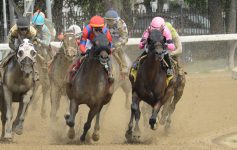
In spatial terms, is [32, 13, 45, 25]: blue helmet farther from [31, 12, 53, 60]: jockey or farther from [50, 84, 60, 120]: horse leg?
[50, 84, 60, 120]: horse leg

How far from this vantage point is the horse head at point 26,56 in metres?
12.5

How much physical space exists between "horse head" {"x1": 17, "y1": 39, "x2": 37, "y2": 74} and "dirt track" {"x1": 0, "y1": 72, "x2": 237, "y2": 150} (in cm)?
122

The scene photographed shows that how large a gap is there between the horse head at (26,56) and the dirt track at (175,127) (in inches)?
47.9

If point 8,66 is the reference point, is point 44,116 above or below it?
below

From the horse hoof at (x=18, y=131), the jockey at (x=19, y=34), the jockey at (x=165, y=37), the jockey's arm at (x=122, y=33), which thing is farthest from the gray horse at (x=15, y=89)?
the jockey's arm at (x=122, y=33)

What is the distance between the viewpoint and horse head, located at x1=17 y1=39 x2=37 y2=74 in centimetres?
1252

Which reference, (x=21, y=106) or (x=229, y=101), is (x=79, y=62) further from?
(x=229, y=101)

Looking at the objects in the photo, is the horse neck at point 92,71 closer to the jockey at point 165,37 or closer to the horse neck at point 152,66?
the horse neck at point 152,66

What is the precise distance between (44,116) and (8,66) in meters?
3.93

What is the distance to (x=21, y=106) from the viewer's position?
43.7ft

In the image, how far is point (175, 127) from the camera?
15.9m

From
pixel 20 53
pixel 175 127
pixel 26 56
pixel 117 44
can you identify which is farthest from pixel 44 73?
pixel 26 56

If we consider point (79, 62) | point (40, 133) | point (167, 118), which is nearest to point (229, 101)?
point (167, 118)

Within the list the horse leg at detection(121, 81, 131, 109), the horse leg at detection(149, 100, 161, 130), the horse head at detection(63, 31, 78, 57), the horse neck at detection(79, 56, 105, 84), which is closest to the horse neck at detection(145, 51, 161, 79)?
the horse leg at detection(149, 100, 161, 130)
